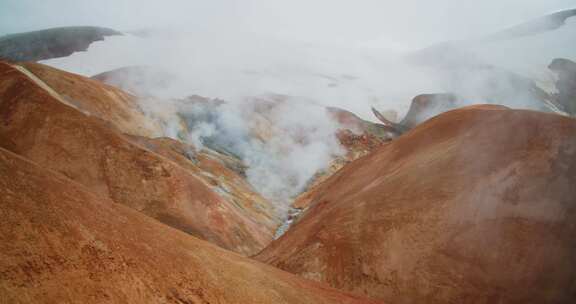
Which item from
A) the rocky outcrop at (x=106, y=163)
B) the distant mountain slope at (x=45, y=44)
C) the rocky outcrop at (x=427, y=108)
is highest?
the distant mountain slope at (x=45, y=44)

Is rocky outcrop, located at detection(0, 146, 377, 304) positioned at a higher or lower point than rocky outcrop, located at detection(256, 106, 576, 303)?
higher

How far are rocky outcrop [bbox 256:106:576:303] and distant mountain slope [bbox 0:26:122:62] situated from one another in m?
121

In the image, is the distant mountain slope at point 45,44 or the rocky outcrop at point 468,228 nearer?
the rocky outcrop at point 468,228

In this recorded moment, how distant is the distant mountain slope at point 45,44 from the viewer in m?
115

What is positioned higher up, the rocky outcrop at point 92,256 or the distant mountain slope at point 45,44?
the distant mountain slope at point 45,44

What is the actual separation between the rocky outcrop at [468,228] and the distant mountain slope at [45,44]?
4770 inches

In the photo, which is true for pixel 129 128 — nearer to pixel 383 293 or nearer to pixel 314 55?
pixel 383 293

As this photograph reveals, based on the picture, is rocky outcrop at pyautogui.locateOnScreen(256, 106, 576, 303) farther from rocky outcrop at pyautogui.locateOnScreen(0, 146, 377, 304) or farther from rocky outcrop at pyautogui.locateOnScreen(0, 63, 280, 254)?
rocky outcrop at pyautogui.locateOnScreen(0, 146, 377, 304)

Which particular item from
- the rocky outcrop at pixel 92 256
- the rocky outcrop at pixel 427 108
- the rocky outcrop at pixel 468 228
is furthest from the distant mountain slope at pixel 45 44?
the rocky outcrop at pixel 92 256

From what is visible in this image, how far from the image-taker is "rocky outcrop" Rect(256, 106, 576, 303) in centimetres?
1761

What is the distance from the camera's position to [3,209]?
884 centimetres

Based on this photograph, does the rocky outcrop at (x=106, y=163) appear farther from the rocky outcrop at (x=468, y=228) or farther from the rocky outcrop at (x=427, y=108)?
the rocky outcrop at (x=427, y=108)

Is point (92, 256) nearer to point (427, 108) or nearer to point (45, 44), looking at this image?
point (427, 108)

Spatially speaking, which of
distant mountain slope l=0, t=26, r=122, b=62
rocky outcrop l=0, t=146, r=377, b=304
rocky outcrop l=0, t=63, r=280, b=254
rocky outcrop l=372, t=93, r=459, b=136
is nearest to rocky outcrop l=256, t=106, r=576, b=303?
rocky outcrop l=0, t=63, r=280, b=254
